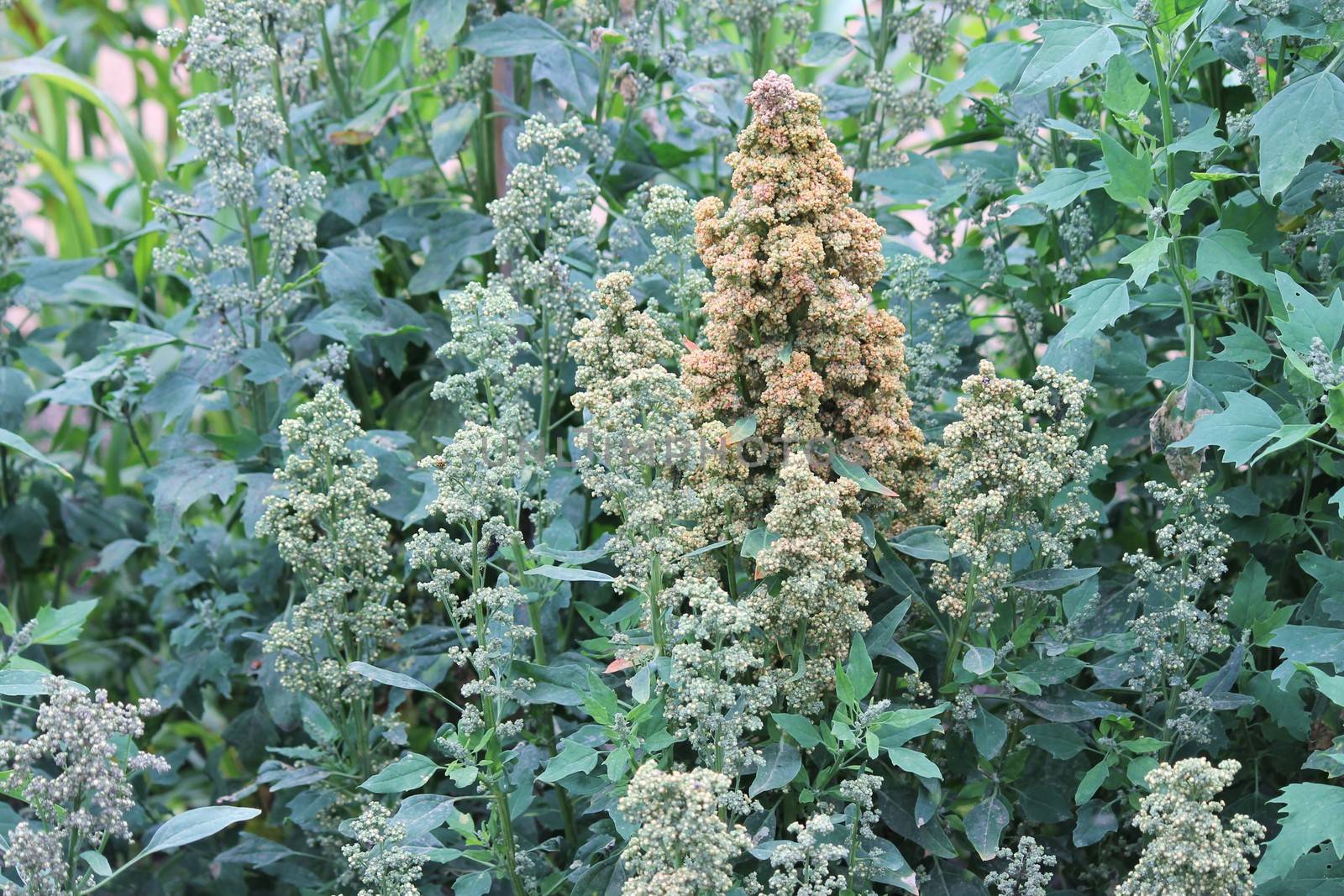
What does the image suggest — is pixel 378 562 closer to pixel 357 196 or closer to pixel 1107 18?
pixel 357 196

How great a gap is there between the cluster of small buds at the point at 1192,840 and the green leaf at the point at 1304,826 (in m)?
0.07

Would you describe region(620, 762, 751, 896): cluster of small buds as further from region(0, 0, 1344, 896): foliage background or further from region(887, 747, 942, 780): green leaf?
region(887, 747, 942, 780): green leaf

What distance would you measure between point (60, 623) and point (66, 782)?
0.62 metres

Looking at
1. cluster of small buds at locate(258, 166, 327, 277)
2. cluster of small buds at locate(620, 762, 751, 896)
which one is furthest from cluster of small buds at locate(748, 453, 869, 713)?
cluster of small buds at locate(258, 166, 327, 277)

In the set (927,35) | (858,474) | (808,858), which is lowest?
(808,858)

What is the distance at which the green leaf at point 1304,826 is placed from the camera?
5.61ft

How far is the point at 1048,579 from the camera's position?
193 cm

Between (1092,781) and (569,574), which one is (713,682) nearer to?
(569,574)

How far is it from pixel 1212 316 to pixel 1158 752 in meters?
0.88

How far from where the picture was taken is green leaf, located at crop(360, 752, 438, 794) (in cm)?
194

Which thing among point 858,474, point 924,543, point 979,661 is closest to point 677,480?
point 858,474

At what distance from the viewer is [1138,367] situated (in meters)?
2.40

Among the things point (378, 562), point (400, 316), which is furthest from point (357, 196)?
point (378, 562)

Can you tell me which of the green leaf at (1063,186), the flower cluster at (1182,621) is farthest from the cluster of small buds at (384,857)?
the green leaf at (1063,186)
